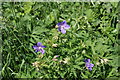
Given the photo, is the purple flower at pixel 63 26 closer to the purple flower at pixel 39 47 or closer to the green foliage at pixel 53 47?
the green foliage at pixel 53 47

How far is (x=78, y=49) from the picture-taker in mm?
2152

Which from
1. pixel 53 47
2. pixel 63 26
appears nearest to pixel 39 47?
pixel 53 47

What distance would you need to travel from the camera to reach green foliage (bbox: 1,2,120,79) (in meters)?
2.07

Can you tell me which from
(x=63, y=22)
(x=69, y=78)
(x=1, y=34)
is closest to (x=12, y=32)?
(x=1, y=34)

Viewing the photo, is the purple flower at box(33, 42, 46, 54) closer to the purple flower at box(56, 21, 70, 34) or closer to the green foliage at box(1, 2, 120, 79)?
the green foliage at box(1, 2, 120, 79)

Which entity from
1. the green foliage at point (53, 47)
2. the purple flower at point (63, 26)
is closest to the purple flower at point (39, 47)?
the green foliage at point (53, 47)

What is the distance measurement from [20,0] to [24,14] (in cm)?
16

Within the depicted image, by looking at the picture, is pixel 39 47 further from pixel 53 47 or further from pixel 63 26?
pixel 63 26

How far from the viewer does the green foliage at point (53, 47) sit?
6.78ft

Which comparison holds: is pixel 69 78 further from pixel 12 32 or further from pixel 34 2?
pixel 34 2

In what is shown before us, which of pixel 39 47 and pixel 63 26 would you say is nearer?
pixel 39 47

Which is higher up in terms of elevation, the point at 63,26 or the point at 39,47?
the point at 63,26

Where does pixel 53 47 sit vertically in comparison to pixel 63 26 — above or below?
below

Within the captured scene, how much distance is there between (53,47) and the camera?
85.0 inches
